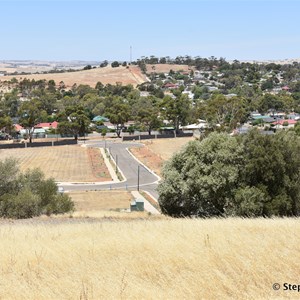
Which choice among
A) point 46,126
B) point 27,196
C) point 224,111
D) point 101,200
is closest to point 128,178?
point 101,200

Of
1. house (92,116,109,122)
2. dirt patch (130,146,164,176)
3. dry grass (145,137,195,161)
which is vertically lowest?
dry grass (145,137,195,161)

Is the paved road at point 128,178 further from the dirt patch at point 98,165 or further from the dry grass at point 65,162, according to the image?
the dry grass at point 65,162

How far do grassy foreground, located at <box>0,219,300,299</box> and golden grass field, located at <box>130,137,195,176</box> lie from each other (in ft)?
152

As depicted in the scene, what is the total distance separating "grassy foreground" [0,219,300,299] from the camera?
5973 mm

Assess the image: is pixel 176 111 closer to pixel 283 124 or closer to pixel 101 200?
pixel 283 124

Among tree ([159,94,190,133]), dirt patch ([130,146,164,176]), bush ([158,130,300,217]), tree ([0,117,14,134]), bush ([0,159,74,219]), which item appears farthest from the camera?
tree ([159,94,190,133])

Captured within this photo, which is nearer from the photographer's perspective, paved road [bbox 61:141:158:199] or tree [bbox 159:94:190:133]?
paved road [bbox 61:141:158:199]

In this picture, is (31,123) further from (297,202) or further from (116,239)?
(116,239)

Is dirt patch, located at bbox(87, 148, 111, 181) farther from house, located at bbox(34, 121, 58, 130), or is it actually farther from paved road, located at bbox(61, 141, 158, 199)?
house, located at bbox(34, 121, 58, 130)

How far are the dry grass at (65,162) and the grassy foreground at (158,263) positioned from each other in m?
42.6

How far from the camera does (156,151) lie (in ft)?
245

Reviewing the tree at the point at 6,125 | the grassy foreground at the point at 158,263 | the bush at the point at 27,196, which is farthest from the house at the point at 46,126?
the grassy foreground at the point at 158,263

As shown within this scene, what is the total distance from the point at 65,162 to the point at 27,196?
41000 mm

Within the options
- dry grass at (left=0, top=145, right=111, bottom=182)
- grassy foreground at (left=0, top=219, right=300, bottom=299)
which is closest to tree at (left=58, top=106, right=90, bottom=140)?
dry grass at (left=0, top=145, right=111, bottom=182)
